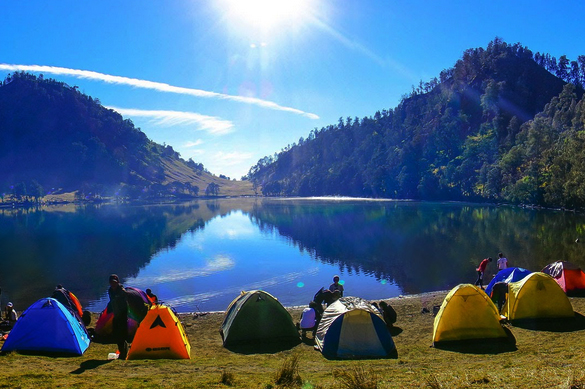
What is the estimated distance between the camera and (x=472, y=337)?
15.8m

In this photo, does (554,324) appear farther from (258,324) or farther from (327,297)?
(258,324)

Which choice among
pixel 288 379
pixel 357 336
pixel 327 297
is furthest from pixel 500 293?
pixel 288 379

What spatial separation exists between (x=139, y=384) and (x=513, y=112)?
210 meters

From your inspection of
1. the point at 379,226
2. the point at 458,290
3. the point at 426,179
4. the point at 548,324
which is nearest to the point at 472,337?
the point at 458,290

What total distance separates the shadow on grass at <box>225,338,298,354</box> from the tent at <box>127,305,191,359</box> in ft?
7.06

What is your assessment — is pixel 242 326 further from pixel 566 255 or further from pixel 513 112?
pixel 513 112

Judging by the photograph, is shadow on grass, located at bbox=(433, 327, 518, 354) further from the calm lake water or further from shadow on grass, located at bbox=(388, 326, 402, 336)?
the calm lake water

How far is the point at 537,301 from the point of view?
59.3 feet

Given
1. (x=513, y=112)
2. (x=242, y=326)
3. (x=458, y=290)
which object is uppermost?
(x=513, y=112)

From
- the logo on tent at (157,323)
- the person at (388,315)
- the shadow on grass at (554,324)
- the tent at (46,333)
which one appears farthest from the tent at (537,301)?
the tent at (46,333)

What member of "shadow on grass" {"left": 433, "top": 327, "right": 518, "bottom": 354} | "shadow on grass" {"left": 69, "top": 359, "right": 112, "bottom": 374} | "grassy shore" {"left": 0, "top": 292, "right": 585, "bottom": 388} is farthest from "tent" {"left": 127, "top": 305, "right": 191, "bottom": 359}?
"shadow on grass" {"left": 433, "top": 327, "right": 518, "bottom": 354}

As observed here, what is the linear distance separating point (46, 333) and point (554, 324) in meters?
19.5

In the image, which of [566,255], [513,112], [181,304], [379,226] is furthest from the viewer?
[513,112]

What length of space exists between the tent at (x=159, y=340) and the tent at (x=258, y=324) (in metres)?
2.56
